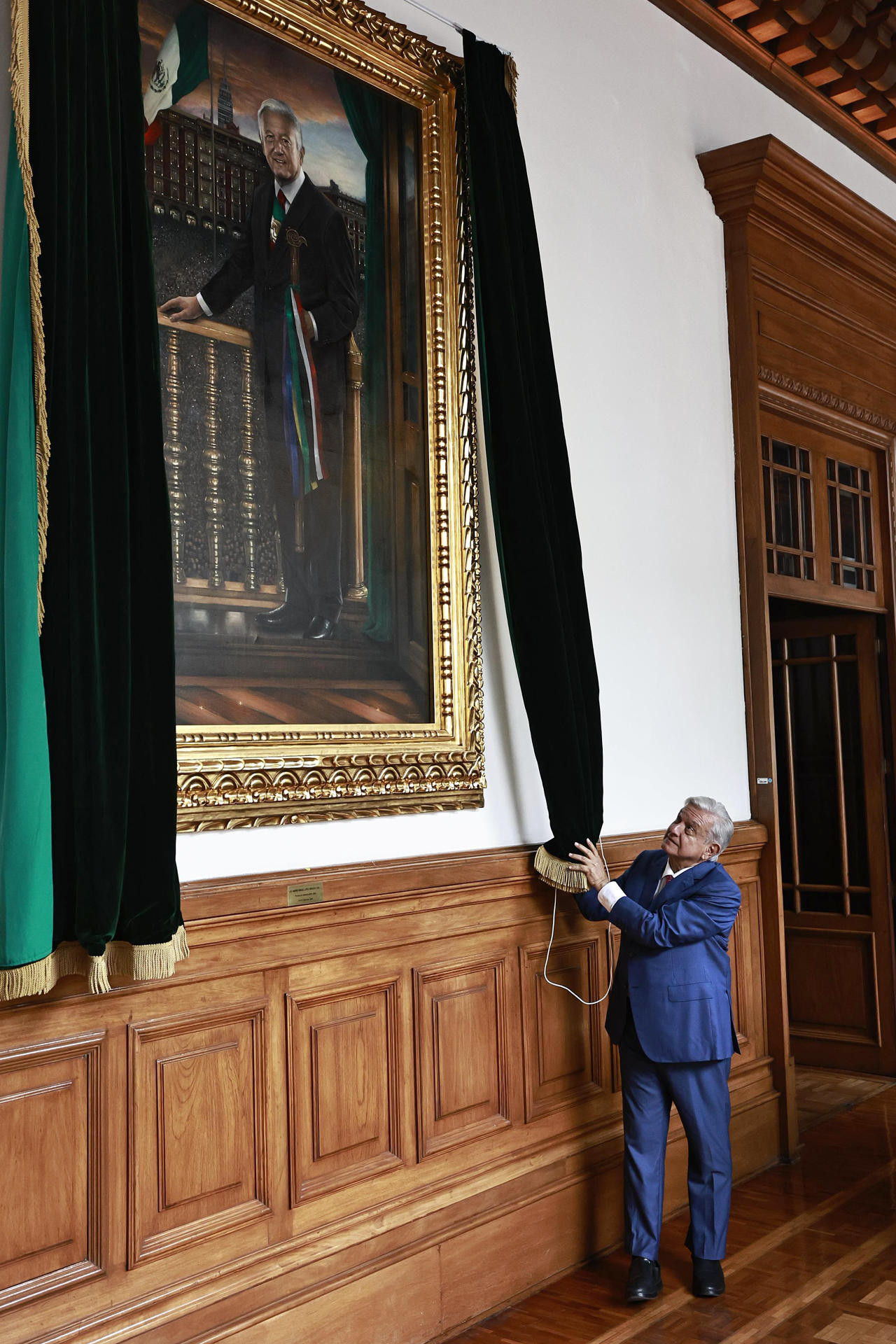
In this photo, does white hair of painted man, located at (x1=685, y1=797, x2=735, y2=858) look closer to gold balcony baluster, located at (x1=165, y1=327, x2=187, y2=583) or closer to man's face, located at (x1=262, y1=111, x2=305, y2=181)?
gold balcony baluster, located at (x1=165, y1=327, x2=187, y2=583)

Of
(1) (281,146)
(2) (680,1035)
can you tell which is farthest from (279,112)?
(2) (680,1035)

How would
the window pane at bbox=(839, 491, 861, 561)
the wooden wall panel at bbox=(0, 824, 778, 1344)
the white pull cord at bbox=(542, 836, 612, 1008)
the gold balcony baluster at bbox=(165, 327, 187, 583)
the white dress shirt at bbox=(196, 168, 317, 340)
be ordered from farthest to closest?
1. the window pane at bbox=(839, 491, 861, 561)
2. the white pull cord at bbox=(542, 836, 612, 1008)
3. the white dress shirt at bbox=(196, 168, 317, 340)
4. the gold balcony baluster at bbox=(165, 327, 187, 583)
5. the wooden wall panel at bbox=(0, 824, 778, 1344)

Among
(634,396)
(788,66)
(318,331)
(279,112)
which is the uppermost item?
(788,66)

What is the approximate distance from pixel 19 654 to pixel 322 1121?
5.36 feet

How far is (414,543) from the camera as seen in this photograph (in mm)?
3908

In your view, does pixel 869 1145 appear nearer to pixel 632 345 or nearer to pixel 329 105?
pixel 632 345

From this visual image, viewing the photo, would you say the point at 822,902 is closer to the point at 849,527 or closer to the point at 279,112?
the point at 849,527

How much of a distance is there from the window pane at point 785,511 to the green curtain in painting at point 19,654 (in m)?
3.97

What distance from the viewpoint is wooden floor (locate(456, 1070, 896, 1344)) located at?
Answer: 362 cm

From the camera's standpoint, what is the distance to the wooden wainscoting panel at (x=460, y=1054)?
377 centimetres

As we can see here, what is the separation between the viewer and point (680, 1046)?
3875 mm

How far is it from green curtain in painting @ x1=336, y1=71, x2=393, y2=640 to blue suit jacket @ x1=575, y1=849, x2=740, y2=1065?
1241 mm

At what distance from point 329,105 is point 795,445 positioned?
10.3 ft

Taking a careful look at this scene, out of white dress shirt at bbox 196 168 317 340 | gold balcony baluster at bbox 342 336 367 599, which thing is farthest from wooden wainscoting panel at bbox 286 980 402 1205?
white dress shirt at bbox 196 168 317 340
